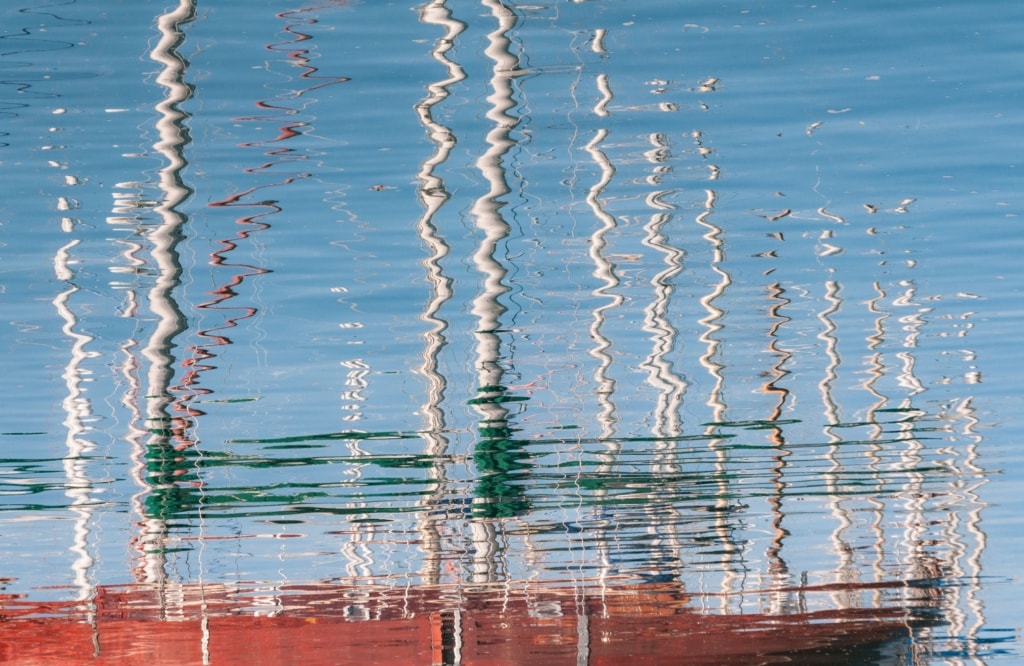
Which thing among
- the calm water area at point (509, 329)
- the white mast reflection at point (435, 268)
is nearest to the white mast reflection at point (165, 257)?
the calm water area at point (509, 329)

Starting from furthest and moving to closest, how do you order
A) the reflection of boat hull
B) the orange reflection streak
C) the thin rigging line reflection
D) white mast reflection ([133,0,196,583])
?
the thin rigging line reflection → the orange reflection streak → white mast reflection ([133,0,196,583]) → the reflection of boat hull

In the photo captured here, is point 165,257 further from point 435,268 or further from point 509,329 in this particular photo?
point 509,329

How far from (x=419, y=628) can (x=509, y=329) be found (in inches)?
71.4

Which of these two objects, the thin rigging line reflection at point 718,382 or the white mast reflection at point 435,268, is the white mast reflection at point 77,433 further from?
the thin rigging line reflection at point 718,382

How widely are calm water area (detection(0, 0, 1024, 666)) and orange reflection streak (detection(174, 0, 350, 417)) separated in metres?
0.02

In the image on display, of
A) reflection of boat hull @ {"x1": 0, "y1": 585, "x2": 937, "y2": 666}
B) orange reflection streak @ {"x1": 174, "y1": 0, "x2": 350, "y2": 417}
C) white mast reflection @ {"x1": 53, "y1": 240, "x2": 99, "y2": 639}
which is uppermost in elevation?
orange reflection streak @ {"x1": 174, "y1": 0, "x2": 350, "y2": 417}

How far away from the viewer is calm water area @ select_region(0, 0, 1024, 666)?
873 centimetres

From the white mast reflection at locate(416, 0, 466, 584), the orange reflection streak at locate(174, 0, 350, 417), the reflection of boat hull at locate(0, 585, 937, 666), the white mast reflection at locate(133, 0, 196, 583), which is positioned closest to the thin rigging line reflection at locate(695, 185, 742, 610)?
the reflection of boat hull at locate(0, 585, 937, 666)

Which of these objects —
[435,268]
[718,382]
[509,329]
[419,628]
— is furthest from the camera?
[718,382]

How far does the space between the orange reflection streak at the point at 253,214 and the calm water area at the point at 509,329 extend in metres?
0.02

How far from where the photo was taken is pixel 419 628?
8656mm

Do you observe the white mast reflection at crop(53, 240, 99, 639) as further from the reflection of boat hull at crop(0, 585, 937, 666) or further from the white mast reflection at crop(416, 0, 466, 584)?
the white mast reflection at crop(416, 0, 466, 584)

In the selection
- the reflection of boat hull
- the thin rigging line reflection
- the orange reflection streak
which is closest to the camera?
the reflection of boat hull

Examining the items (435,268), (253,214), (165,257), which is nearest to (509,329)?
(435,268)
